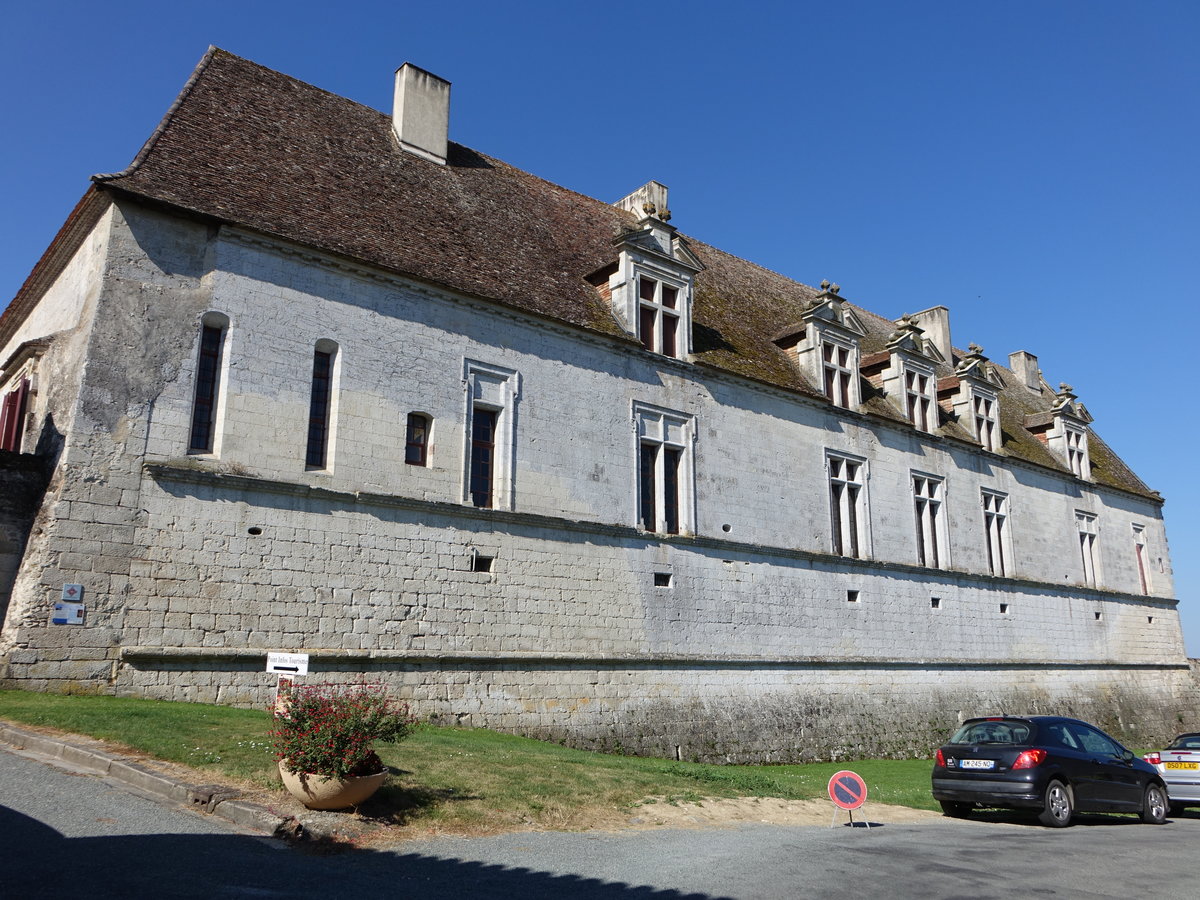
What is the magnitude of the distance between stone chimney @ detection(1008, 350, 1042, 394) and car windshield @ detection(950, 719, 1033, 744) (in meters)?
29.9

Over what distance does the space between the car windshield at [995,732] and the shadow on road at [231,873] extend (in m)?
7.30

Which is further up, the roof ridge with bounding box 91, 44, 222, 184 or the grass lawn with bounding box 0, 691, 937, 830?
the roof ridge with bounding box 91, 44, 222, 184

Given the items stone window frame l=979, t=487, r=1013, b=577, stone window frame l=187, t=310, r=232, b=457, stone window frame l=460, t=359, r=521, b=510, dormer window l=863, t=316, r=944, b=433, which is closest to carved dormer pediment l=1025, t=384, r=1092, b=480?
Result: stone window frame l=979, t=487, r=1013, b=577

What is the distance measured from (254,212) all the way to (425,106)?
7.30m

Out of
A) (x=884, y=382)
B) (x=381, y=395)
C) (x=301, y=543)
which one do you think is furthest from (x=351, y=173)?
(x=884, y=382)

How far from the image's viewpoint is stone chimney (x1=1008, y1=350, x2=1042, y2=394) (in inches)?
1544

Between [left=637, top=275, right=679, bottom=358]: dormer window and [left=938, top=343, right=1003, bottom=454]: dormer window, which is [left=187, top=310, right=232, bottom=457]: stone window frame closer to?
[left=637, top=275, right=679, bottom=358]: dormer window

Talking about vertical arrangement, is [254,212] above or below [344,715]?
above

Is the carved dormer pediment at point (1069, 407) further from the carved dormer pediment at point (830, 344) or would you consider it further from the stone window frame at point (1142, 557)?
the carved dormer pediment at point (830, 344)

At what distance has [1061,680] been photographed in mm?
29609

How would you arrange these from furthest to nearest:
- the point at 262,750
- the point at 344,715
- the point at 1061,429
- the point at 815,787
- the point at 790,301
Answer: the point at 1061,429, the point at 790,301, the point at 815,787, the point at 262,750, the point at 344,715

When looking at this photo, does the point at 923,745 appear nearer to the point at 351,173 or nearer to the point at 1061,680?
the point at 1061,680

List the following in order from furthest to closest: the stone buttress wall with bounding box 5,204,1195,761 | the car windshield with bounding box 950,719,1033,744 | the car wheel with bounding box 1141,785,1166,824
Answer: the stone buttress wall with bounding box 5,204,1195,761, the car wheel with bounding box 1141,785,1166,824, the car windshield with bounding box 950,719,1033,744

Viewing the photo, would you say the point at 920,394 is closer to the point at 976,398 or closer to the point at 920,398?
the point at 920,398
